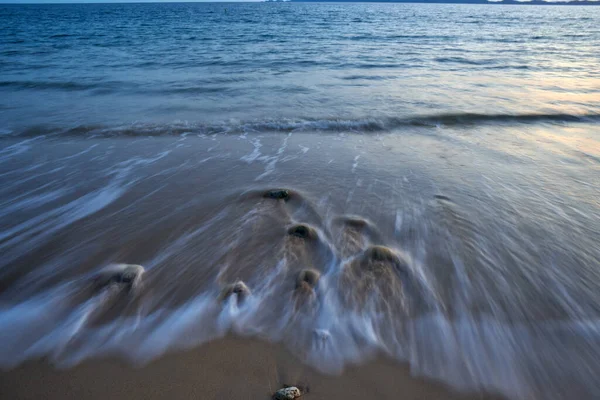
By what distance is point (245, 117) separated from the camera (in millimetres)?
7484

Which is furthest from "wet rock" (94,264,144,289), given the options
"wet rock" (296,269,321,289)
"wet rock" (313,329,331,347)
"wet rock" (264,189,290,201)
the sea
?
"wet rock" (264,189,290,201)

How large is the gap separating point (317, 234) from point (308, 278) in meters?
0.65

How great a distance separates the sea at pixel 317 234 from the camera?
233 cm

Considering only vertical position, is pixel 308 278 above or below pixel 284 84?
above

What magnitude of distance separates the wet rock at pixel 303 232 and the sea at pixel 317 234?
0.02 metres

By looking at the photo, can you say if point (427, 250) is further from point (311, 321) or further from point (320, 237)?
point (311, 321)

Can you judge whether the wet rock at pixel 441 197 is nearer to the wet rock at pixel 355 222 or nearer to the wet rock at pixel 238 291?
the wet rock at pixel 355 222

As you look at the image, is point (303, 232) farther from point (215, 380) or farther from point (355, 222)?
point (215, 380)

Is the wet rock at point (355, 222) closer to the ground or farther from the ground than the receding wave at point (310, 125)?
farther from the ground

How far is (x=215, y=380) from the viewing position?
2.04 meters

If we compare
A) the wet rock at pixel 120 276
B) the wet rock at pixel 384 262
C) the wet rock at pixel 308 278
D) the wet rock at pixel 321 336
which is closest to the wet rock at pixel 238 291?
the wet rock at pixel 308 278

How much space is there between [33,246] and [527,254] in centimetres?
463

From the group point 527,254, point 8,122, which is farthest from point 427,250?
point 8,122

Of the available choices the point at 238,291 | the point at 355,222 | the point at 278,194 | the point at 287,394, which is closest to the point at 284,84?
the point at 278,194
